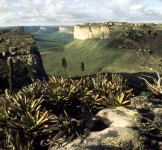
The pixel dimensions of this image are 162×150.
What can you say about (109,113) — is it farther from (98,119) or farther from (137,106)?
(137,106)

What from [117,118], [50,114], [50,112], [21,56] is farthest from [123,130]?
[21,56]

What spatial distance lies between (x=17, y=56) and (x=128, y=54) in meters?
101

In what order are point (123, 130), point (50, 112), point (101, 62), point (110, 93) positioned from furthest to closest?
point (101, 62) → point (110, 93) → point (50, 112) → point (123, 130)

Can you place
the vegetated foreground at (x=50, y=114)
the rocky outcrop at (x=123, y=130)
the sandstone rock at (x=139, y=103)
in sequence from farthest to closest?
the sandstone rock at (x=139, y=103), the vegetated foreground at (x=50, y=114), the rocky outcrop at (x=123, y=130)

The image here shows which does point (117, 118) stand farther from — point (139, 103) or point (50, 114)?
point (50, 114)

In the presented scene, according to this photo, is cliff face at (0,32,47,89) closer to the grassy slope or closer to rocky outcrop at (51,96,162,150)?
rocky outcrop at (51,96,162,150)

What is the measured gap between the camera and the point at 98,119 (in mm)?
15258

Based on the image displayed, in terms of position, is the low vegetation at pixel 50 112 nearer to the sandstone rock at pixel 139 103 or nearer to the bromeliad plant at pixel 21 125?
the bromeliad plant at pixel 21 125

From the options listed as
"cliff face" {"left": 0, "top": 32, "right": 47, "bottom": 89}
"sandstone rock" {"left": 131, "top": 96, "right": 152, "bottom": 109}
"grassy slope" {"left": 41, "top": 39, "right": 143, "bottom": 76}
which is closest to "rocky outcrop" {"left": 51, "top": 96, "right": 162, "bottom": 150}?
"sandstone rock" {"left": 131, "top": 96, "right": 152, "bottom": 109}

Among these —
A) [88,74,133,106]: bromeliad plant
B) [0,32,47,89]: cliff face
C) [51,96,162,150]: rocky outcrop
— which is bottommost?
[0,32,47,89]: cliff face

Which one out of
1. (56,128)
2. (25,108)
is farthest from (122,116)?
(25,108)

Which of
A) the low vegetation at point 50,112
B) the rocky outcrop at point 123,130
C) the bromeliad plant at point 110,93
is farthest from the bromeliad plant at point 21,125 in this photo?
the bromeliad plant at point 110,93

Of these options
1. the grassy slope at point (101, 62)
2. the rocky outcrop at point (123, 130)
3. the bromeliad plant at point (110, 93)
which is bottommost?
the grassy slope at point (101, 62)

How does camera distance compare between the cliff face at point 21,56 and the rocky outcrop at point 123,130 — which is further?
the cliff face at point 21,56
